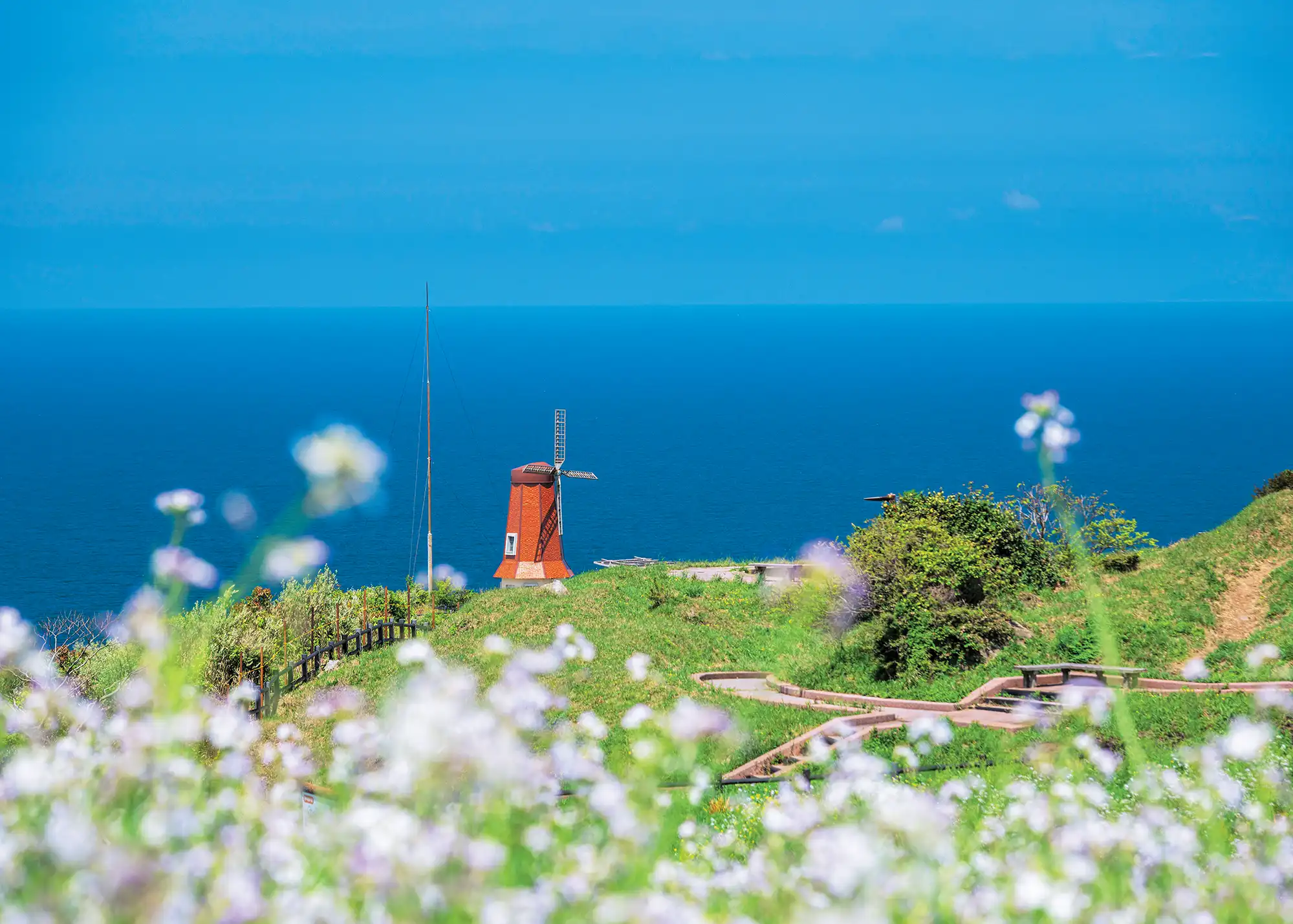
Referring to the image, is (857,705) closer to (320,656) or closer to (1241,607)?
(1241,607)

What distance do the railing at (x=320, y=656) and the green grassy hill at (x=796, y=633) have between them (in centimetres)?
53

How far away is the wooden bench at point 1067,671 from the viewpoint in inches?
878

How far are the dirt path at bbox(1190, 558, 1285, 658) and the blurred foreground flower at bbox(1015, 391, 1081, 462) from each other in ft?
71.2

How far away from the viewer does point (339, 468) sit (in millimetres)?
4453

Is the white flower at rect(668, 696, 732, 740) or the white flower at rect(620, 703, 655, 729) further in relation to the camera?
the white flower at rect(620, 703, 655, 729)

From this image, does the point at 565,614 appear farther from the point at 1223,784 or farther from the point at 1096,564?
the point at 1223,784

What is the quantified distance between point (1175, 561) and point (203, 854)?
29.3 metres

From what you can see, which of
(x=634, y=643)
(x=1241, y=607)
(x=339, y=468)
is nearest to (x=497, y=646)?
(x=339, y=468)

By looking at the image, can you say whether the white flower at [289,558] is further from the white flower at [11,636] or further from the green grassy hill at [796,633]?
the green grassy hill at [796,633]

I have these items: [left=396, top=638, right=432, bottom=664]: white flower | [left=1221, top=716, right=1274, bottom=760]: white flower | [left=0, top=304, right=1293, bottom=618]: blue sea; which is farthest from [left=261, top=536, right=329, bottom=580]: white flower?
[left=0, top=304, right=1293, bottom=618]: blue sea

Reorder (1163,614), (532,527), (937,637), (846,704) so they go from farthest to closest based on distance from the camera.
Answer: (532,527)
(937,637)
(1163,614)
(846,704)

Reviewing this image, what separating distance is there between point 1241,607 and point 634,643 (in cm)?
1446

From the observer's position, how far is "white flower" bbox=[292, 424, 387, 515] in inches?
168

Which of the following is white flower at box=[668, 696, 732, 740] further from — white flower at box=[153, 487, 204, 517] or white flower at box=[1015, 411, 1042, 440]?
white flower at box=[153, 487, 204, 517]
